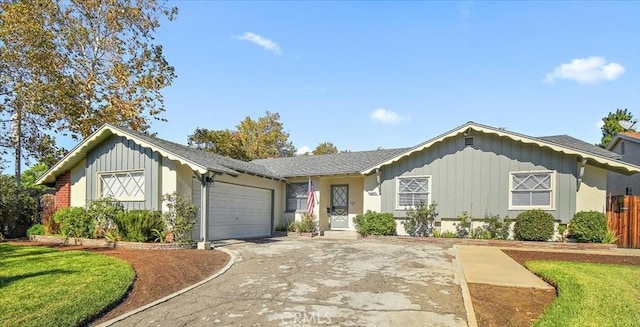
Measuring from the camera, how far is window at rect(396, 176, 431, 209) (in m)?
16.1

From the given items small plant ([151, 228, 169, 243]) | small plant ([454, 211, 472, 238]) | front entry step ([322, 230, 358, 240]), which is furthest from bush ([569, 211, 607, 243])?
small plant ([151, 228, 169, 243])

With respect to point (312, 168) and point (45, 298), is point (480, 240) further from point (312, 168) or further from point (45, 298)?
point (45, 298)

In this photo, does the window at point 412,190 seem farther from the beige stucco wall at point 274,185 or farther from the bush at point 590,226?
the beige stucco wall at point 274,185

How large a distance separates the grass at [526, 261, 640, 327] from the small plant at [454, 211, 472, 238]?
6.10 m

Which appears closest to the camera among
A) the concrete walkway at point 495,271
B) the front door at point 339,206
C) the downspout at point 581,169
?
the concrete walkway at point 495,271

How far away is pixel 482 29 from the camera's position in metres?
13.4

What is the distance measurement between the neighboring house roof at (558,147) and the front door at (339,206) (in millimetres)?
2807

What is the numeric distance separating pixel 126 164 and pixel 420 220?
11.4 m

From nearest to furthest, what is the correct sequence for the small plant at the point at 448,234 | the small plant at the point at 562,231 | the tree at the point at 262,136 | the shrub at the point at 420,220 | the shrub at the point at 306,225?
the small plant at the point at 562,231 < the small plant at the point at 448,234 < the shrub at the point at 420,220 < the shrub at the point at 306,225 < the tree at the point at 262,136

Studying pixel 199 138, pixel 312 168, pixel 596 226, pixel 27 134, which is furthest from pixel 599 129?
pixel 27 134

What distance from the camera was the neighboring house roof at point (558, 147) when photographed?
13039mm

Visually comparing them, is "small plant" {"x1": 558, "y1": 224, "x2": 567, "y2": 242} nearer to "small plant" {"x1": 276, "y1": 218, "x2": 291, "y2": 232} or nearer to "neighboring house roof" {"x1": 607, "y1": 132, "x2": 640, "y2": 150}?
"neighboring house roof" {"x1": 607, "y1": 132, "x2": 640, "y2": 150}

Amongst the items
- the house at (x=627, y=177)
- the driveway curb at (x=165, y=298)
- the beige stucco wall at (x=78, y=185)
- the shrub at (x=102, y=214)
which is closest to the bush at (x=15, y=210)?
the beige stucco wall at (x=78, y=185)

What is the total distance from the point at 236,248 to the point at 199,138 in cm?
2229
